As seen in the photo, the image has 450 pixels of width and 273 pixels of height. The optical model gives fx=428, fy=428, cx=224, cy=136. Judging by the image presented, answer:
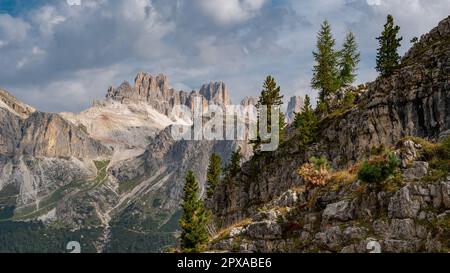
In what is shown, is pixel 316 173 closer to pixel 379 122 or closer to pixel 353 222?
pixel 353 222

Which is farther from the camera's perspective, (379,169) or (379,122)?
(379,122)

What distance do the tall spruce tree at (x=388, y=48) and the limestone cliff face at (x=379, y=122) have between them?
249 centimetres

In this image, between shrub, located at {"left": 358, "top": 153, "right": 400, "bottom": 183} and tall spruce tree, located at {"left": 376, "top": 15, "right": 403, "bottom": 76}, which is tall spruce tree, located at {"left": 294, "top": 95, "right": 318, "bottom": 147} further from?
shrub, located at {"left": 358, "top": 153, "right": 400, "bottom": 183}

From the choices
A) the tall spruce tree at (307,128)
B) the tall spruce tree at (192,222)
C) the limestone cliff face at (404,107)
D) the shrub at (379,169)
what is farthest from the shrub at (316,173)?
the tall spruce tree at (307,128)

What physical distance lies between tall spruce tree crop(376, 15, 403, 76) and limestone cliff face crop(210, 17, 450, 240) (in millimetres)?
2487

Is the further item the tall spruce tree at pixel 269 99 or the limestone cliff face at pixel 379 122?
the tall spruce tree at pixel 269 99

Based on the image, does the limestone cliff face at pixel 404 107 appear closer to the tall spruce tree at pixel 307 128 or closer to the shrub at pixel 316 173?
the tall spruce tree at pixel 307 128

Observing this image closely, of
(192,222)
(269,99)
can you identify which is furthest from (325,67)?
(192,222)

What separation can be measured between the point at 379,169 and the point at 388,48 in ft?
182

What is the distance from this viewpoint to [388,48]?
88.4m

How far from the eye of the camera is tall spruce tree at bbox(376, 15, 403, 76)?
85.5m

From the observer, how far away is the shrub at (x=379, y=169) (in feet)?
131

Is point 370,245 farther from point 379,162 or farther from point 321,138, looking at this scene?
point 321,138

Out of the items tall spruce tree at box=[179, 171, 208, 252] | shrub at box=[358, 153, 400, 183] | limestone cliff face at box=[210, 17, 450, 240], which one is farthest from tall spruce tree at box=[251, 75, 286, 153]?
shrub at box=[358, 153, 400, 183]
